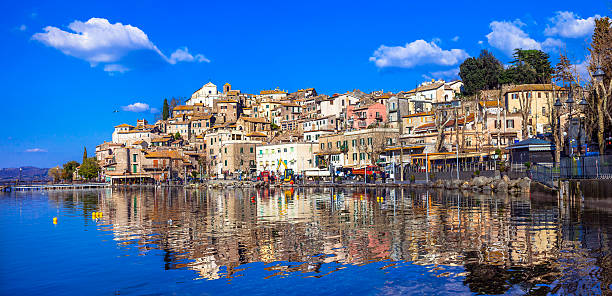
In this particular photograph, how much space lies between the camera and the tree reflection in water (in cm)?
1332

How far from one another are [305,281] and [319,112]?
10559cm

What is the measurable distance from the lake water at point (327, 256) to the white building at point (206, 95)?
13622cm

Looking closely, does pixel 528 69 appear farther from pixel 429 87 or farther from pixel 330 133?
pixel 330 133

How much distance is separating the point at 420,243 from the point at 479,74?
3662 inches

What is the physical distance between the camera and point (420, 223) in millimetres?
24469

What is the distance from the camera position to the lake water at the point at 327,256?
12702mm

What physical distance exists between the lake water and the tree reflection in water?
0.04 m

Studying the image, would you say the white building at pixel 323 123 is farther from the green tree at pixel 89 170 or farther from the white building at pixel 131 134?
the green tree at pixel 89 170

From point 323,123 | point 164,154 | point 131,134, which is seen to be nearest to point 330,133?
point 323,123

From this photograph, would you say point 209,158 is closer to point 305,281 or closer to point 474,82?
point 474,82

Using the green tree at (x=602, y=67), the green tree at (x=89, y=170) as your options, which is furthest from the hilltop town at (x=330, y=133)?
the green tree at (x=602, y=67)

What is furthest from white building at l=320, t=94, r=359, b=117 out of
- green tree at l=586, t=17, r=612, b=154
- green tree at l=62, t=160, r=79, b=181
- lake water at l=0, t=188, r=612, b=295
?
green tree at l=62, t=160, r=79, b=181

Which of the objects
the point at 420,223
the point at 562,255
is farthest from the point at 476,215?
the point at 562,255

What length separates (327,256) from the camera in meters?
16.4
